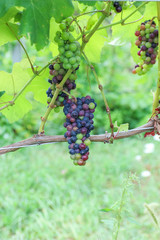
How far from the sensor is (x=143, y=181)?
2529mm

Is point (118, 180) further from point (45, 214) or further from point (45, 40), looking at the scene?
point (45, 40)

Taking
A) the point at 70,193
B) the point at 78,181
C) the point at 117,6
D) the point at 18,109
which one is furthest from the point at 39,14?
the point at 78,181

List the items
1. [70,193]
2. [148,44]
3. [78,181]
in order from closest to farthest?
[148,44] → [70,193] → [78,181]

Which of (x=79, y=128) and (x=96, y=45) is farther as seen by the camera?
(x=96, y=45)

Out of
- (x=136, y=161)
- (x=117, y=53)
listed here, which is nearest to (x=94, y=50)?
(x=136, y=161)

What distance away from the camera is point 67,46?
57 centimetres

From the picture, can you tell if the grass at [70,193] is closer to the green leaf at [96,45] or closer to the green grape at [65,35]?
the green leaf at [96,45]

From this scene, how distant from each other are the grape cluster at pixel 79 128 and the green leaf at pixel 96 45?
0.21 meters

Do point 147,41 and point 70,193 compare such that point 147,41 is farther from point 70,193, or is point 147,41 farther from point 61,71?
point 70,193

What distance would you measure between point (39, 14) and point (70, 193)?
194 centimetres

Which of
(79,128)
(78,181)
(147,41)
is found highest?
(147,41)

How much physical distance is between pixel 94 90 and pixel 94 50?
256 cm

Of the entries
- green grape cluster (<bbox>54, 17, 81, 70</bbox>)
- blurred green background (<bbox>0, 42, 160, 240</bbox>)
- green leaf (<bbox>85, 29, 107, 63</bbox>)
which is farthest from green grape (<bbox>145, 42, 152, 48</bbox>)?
blurred green background (<bbox>0, 42, 160, 240</bbox>)

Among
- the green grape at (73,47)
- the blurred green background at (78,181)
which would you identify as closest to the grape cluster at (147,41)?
the green grape at (73,47)
